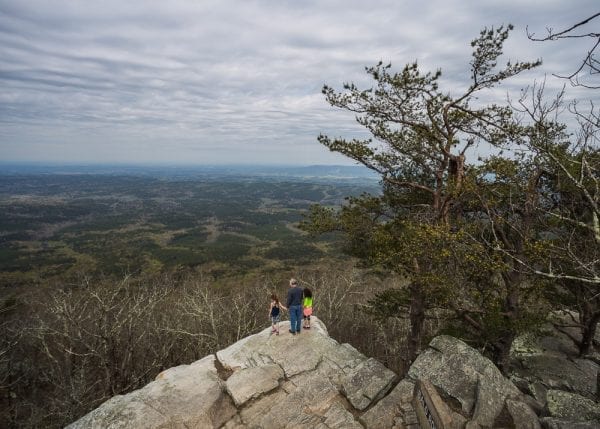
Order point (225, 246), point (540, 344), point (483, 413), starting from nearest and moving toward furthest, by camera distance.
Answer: point (483, 413)
point (540, 344)
point (225, 246)

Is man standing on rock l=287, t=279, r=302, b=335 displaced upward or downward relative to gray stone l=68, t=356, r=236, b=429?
upward

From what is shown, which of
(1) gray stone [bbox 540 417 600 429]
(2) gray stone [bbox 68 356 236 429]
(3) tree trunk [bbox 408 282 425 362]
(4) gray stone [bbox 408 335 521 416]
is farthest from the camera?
(3) tree trunk [bbox 408 282 425 362]

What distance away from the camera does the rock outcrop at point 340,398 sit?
9.28m

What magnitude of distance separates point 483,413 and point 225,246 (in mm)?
137832

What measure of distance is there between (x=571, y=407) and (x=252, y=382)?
349 inches

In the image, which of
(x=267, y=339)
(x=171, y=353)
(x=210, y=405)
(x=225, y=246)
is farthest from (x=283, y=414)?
(x=225, y=246)

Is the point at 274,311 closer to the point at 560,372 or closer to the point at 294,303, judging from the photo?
the point at 294,303

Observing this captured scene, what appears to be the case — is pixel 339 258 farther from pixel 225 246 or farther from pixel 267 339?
pixel 267 339

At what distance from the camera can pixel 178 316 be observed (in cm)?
3381

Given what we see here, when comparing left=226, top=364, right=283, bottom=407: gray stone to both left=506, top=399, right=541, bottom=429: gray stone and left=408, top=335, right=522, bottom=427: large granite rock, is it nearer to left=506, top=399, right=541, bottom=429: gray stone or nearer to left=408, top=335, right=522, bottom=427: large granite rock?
left=408, top=335, right=522, bottom=427: large granite rock

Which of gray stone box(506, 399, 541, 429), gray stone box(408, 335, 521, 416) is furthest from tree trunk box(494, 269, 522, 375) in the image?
gray stone box(506, 399, 541, 429)

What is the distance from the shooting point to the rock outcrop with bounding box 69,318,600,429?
365 inches

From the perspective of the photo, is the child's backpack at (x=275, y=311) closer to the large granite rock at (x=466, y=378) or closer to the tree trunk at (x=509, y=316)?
the large granite rock at (x=466, y=378)

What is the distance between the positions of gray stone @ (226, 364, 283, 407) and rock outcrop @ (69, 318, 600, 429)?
32 millimetres
